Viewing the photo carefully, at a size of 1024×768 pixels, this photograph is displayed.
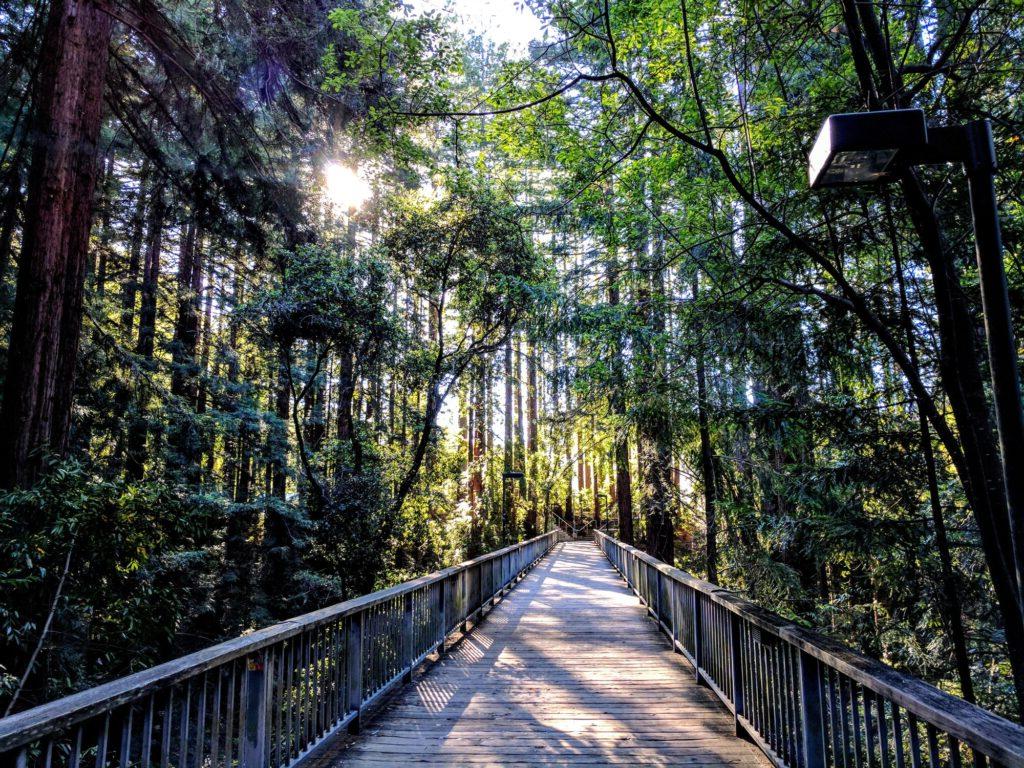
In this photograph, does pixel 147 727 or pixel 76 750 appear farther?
pixel 147 727

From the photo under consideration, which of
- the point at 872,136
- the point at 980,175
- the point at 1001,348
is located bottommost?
the point at 1001,348

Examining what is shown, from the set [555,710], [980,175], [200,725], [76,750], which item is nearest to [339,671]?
[200,725]

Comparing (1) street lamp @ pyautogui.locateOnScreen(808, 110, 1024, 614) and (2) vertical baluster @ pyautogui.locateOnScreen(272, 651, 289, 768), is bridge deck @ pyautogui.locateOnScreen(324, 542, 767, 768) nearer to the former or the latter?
(2) vertical baluster @ pyautogui.locateOnScreen(272, 651, 289, 768)

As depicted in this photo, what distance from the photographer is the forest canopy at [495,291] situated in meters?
3.84

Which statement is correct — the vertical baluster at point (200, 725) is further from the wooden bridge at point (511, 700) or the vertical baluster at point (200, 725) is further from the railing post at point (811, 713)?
the railing post at point (811, 713)

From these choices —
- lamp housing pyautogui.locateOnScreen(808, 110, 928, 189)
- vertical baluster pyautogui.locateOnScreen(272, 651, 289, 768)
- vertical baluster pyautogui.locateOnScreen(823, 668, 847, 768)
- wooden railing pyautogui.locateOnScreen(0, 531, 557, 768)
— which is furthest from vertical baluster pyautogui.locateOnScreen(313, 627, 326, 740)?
lamp housing pyautogui.locateOnScreen(808, 110, 928, 189)

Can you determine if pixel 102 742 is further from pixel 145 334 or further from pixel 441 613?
pixel 145 334

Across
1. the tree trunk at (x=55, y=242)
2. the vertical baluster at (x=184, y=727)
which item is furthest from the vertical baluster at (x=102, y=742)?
the tree trunk at (x=55, y=242)

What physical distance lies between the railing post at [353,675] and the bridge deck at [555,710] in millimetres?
169

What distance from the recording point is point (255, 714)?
2873mm

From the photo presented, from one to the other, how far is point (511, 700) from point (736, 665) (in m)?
1.98

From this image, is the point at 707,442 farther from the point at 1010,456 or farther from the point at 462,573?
the point at 1010,456

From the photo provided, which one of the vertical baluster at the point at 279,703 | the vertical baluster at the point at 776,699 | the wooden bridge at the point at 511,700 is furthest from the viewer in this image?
the vertical baluster at the point at 776,699

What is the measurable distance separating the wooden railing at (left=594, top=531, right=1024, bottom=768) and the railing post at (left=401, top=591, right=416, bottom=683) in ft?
9.26
